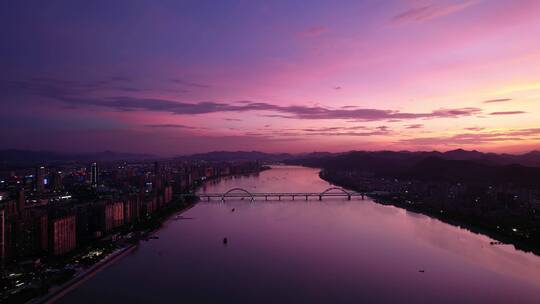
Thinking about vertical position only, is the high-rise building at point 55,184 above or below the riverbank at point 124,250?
above

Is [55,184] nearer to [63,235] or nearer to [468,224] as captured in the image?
[63,235]

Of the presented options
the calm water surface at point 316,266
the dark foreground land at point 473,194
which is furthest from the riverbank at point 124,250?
the dark foreground land at point 473,194

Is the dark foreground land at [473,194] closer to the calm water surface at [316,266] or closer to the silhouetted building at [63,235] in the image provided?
the calm water surface at [316,266]

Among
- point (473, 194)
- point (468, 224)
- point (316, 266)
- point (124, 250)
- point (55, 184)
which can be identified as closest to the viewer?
point (316, 266)

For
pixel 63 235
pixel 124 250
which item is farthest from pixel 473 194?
pixel 63 235

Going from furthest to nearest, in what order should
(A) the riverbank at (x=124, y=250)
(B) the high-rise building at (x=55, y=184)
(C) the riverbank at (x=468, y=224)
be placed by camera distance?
(B) the high-rise building at (x=55, y=184), (C) the riverbank at (x=468, y=224), (A) the riverbank at (x=124, y=250)

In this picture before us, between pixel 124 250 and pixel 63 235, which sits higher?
pixel 63 235

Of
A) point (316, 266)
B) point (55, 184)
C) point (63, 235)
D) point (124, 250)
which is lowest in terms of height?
point (316, 266)
